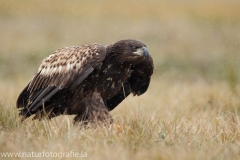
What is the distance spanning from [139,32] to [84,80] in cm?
1055

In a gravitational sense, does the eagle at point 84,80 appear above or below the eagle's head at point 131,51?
below

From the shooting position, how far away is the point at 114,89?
6973 millimetres

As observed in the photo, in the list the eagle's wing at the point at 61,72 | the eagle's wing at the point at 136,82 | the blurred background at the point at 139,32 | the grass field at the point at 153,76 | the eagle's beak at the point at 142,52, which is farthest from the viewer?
the blurred background at the point at 139,32

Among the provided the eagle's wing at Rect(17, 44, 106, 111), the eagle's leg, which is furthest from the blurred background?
the eagle's leg

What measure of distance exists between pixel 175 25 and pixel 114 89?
37.3 feet

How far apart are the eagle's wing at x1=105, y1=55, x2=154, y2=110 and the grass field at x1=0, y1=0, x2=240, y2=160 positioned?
22 centimetres

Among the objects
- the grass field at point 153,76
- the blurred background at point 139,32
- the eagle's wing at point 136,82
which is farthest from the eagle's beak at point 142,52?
the blurred background at point 139,32

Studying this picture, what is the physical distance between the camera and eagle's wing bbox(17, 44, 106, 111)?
263 inches

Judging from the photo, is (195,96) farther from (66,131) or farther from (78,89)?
(66,131)

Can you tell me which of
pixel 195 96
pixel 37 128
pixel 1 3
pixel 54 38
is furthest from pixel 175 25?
pixel 37 128

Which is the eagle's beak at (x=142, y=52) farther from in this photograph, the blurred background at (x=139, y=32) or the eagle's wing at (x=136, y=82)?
the blurred background at (x=139, y=32)

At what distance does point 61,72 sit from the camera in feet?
22.8

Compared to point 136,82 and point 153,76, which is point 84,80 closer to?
point 136,82

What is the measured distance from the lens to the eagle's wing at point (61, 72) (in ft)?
21.9
